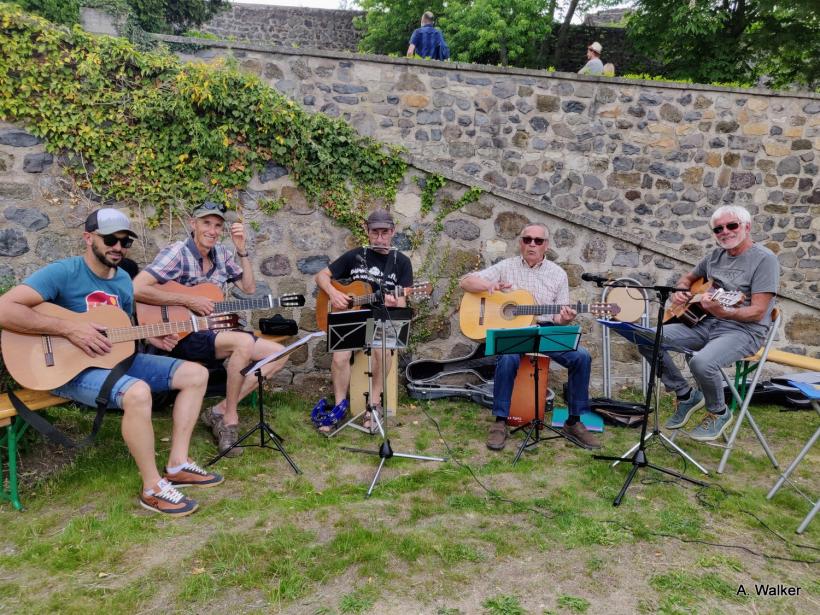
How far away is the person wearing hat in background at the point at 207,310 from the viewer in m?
3.96

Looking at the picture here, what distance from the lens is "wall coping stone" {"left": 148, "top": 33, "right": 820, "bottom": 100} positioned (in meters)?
7.29

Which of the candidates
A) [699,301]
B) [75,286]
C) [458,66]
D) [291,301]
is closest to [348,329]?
[291,301]

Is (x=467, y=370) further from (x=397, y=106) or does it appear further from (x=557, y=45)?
(x=557, y=45)

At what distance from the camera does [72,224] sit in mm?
4762

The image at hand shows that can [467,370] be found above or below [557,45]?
below

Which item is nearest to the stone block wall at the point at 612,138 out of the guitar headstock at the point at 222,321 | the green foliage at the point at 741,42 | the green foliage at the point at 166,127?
the green foliage at the point at 166,127

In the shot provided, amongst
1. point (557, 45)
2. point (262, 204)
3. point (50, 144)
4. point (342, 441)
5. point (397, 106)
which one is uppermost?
point (557, 45)

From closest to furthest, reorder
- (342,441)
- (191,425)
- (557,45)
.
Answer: (191,425) → (342,441) → (557,45)

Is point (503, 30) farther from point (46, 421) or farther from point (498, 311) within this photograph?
point (46, 421)

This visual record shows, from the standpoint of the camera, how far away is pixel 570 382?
4551 millimetres

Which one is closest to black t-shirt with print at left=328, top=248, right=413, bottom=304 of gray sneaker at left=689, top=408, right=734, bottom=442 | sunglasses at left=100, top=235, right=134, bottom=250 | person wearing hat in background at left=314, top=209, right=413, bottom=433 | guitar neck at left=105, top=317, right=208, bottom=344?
person wearing hat in background at left=314, top=209, right=413, bottom=433

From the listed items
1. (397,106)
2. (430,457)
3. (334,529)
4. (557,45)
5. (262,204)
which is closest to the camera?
(334,529)

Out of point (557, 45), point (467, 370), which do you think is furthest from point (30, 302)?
point (557, 45)

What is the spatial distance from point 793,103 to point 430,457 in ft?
26.8
